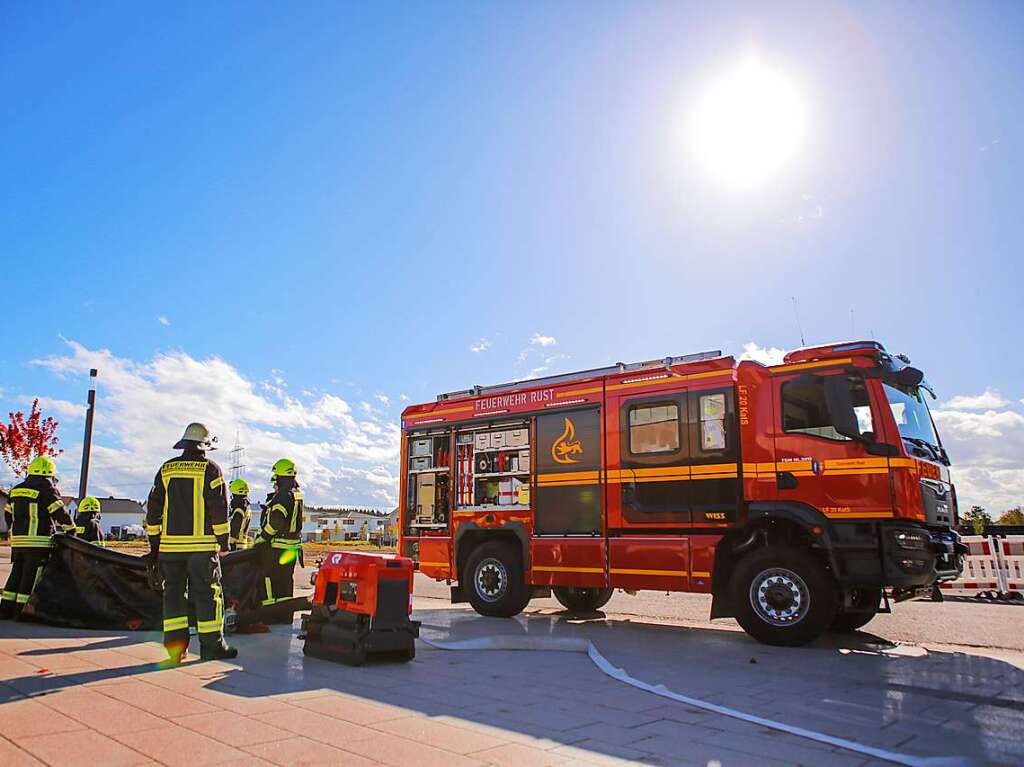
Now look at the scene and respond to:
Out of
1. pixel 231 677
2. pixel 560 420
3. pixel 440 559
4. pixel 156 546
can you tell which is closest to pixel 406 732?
pixel 231 677

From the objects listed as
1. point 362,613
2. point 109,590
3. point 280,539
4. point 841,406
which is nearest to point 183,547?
point 362,613

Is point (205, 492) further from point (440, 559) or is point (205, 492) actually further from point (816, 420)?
point (816, 420)

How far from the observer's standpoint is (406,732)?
4.27m

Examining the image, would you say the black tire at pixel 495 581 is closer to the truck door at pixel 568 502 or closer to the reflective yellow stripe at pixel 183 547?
the truck door at pixel 568 502

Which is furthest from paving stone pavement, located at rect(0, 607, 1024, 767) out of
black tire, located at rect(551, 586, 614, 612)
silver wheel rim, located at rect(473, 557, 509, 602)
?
black tire, located at rect(551, 586, 614, 612)

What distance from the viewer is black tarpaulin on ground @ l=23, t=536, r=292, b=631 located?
8.53 m

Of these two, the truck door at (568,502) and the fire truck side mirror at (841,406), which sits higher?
the fire truck side mirror at (841,406)

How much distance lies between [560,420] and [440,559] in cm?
298

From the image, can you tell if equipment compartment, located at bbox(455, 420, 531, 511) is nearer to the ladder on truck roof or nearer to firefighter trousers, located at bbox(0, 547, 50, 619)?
the ladder on truck roof

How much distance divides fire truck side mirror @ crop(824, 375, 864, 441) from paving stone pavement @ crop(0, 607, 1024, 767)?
2229mm

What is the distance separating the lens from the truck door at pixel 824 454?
758cm

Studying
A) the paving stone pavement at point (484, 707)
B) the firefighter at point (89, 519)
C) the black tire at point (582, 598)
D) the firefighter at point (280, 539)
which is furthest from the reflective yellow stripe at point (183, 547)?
the black tire at point (582, 598)

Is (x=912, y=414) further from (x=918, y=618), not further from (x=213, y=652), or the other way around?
(x=213, y=652)

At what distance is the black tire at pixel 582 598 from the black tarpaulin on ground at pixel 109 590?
476 cm
